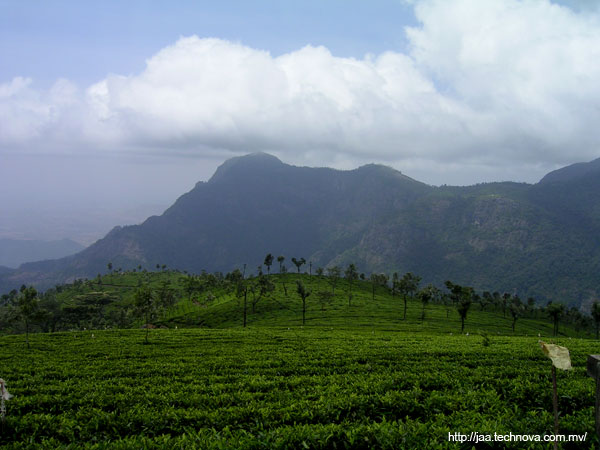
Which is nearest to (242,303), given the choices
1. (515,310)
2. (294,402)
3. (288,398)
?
(515,310)

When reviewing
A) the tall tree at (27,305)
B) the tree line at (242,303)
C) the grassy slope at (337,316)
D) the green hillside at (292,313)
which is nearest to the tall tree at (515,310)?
the tree line at (242,303)

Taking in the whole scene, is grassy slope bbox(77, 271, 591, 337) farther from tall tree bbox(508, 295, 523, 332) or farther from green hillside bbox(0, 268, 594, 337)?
tall tree bbox(508, 295, 523, 332)

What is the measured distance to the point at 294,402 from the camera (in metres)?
15.0

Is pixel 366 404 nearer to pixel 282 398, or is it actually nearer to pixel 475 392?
pixel 282 398

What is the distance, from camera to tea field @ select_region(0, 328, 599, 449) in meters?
10.9

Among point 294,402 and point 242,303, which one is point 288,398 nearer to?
point 294,402

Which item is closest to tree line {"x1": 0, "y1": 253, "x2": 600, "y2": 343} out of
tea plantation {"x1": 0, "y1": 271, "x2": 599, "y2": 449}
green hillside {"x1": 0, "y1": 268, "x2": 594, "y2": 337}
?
green hillside {"x1": 0, "y1": 268, "x2": 594, "y2": 337}

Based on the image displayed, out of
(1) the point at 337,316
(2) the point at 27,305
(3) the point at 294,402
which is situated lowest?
(1) the point at 337,316

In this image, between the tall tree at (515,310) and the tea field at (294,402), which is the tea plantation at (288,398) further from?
the tall tree at (515,310)

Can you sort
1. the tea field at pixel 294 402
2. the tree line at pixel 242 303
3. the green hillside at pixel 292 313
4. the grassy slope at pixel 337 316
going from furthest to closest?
the tree line at pixel 242 303
the green hillside at pixel 292 313
the grassy slope at pixel 337 316
the tea field at pixel 294 402

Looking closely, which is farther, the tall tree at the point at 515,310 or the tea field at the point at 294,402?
the tall tree at the point at 515,310

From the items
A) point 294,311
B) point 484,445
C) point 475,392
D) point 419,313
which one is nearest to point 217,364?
point 475,392

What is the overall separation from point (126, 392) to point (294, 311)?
305ft

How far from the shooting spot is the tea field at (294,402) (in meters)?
10.9
